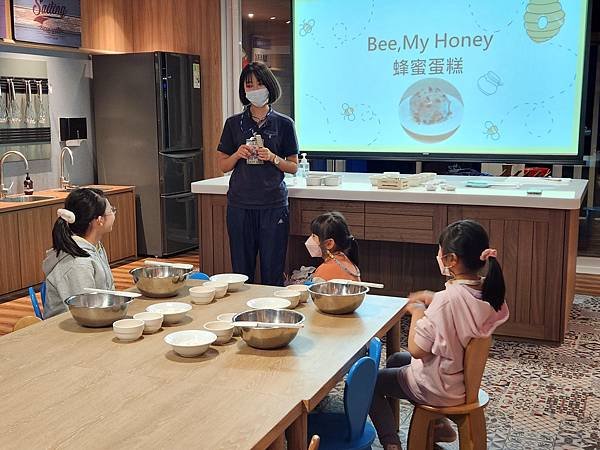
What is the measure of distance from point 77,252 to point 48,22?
12.7 ft

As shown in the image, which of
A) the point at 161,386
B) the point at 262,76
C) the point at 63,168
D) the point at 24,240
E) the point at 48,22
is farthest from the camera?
the point at 63,168

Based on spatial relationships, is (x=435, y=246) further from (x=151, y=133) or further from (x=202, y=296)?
(x=151, y=133)

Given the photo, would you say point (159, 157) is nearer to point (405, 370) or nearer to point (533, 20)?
point (533, 20)

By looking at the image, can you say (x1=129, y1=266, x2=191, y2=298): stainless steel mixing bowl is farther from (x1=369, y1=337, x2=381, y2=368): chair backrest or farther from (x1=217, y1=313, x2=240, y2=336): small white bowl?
(x1=369, y1=337, x2=381, y2=368): chair backrest

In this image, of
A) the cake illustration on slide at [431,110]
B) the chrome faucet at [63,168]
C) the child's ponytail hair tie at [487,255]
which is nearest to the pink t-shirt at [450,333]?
the child's ponytail hair tie at [487,255]

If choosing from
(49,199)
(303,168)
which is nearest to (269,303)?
(303,168)

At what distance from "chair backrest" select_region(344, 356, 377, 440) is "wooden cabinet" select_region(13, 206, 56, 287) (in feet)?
12.5

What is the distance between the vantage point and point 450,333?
90.7 inches

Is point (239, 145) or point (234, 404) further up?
point (239, 145)

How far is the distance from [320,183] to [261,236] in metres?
0.74

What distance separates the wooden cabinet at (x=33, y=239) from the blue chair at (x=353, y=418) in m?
3.58

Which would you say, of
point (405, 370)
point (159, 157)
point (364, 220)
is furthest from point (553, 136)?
point (159, 157)

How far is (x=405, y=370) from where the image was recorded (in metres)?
2.49

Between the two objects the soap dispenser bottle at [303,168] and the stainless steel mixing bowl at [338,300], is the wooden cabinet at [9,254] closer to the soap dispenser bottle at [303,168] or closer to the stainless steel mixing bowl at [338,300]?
the soap dispenser bottle at [303,168]
